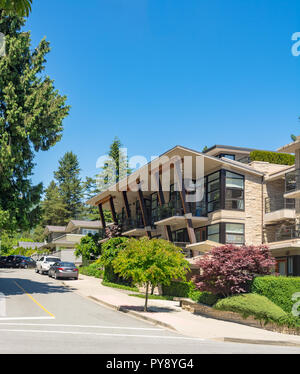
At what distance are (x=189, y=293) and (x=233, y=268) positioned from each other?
7.02m

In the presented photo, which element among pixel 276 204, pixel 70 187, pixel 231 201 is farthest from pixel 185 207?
pixel 70 187

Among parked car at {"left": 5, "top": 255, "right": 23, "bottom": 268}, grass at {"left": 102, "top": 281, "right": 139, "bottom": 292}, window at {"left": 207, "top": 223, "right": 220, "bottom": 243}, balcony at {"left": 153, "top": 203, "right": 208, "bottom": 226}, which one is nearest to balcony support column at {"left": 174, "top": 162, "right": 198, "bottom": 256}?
balcony at {"left": 153, "top": 203, "right": 208, "bottom": 226}

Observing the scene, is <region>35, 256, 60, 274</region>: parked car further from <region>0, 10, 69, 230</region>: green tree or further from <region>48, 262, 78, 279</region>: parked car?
<region>0, 10, 69, 230</region>: green tree

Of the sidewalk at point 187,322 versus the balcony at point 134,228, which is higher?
the balcony at point 134,228

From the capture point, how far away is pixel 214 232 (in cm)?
3238

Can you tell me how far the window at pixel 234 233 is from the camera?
31266 millimetres

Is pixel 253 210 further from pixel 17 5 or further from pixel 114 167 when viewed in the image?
pixel 114 167

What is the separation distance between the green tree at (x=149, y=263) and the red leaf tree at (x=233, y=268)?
1522mm

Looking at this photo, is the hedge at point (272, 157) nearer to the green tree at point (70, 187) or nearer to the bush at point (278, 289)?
the bush at point (278, 289)

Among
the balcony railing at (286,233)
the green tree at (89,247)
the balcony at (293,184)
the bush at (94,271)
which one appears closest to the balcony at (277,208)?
the balcony railing at (286,233)

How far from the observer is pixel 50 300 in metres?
24.7

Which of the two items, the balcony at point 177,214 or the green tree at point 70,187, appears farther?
the green tree at point 70,187
